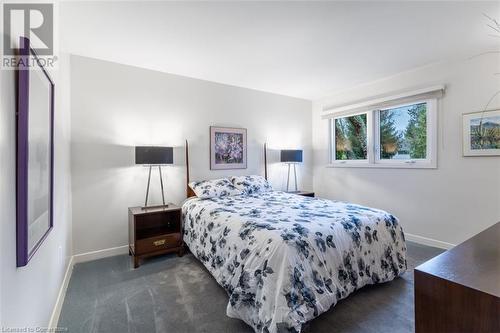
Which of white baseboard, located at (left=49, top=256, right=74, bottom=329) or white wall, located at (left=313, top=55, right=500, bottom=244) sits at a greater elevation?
white wall, located at (left=313, top=55, right=500, bottom=244)

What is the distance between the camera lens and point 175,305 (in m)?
1.94

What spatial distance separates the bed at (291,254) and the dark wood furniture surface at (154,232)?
0.36 metres

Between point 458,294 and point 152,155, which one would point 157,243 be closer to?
point 152,155

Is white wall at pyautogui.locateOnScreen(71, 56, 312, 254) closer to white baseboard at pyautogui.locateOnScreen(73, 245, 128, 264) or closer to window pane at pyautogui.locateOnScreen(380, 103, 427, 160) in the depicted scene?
white baseboard at pyautogui.locateOnScreen(73, 245, 128, 264)

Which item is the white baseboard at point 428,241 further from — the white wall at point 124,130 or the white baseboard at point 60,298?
the white baseboard at point 60,298

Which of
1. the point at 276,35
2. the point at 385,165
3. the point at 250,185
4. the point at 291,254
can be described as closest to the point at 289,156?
the point at 250,185

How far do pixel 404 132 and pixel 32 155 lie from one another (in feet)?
13.7

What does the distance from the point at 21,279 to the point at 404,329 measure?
7.38ft

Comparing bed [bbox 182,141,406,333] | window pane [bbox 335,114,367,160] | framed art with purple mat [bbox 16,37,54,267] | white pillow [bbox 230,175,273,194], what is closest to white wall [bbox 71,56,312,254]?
white pillow [bbox 230,175,273,194]

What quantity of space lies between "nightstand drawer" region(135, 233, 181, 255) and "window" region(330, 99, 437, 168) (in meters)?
3.12

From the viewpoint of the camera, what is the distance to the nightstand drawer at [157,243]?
2648 mm

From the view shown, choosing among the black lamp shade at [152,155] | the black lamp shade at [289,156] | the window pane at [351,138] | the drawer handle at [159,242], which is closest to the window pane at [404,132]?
the window pane at [351,138]

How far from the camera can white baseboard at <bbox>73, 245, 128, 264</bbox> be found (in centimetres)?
275

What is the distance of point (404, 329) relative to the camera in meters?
1.63
